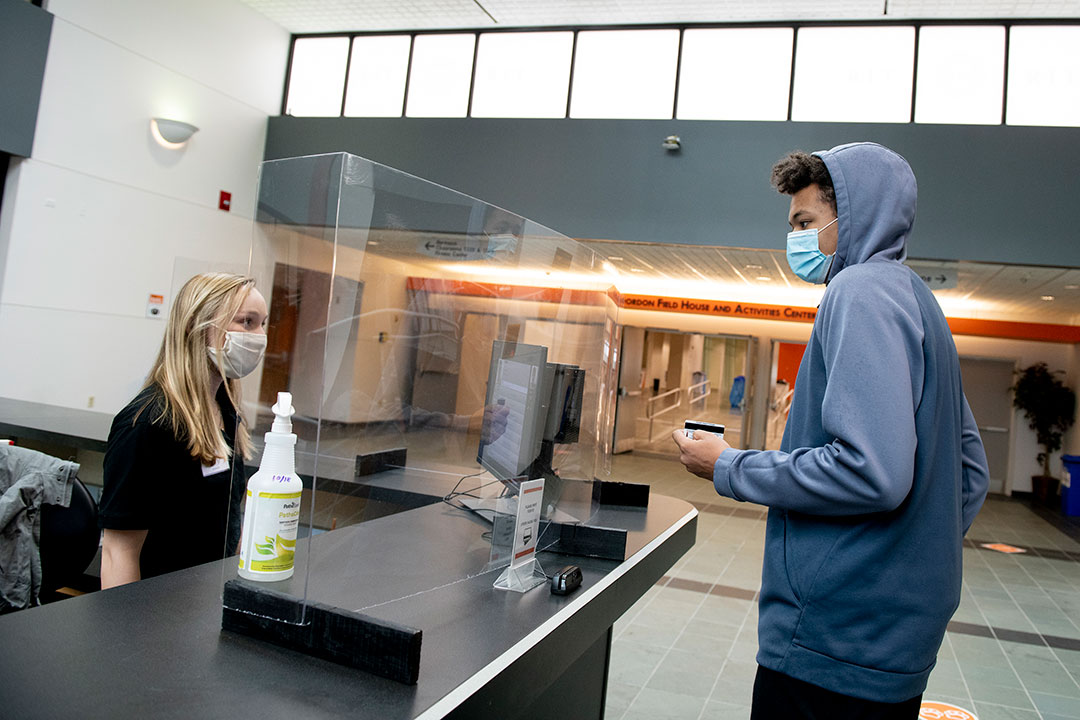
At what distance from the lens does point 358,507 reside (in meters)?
1.35

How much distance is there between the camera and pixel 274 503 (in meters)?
1.17

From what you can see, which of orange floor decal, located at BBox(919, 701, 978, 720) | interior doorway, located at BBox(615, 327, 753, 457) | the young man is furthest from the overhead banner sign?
the young man

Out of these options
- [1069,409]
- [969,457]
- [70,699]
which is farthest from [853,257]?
[1069,409]

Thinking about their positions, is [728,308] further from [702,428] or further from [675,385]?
[702,428]

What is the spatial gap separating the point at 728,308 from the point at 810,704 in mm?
11726

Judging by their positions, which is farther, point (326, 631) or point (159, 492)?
point (159, 492)

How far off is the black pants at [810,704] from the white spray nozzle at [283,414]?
910mm

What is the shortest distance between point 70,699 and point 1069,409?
13276 mm

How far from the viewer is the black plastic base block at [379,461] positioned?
4.27 feet

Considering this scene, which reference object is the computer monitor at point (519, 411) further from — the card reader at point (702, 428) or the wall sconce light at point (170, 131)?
the wall sconce light at point (170, 131)

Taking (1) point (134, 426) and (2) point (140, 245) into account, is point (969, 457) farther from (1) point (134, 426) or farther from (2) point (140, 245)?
(2) point (140, 245)

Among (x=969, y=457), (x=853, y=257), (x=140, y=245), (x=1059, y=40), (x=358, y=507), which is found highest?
(x=1059, y=40)

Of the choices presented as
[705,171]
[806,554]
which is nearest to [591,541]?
[806,554]

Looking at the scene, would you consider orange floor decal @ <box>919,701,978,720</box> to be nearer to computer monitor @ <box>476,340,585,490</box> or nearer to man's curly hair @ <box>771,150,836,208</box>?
computer monitor @ <box>476,340,585,490</box>
